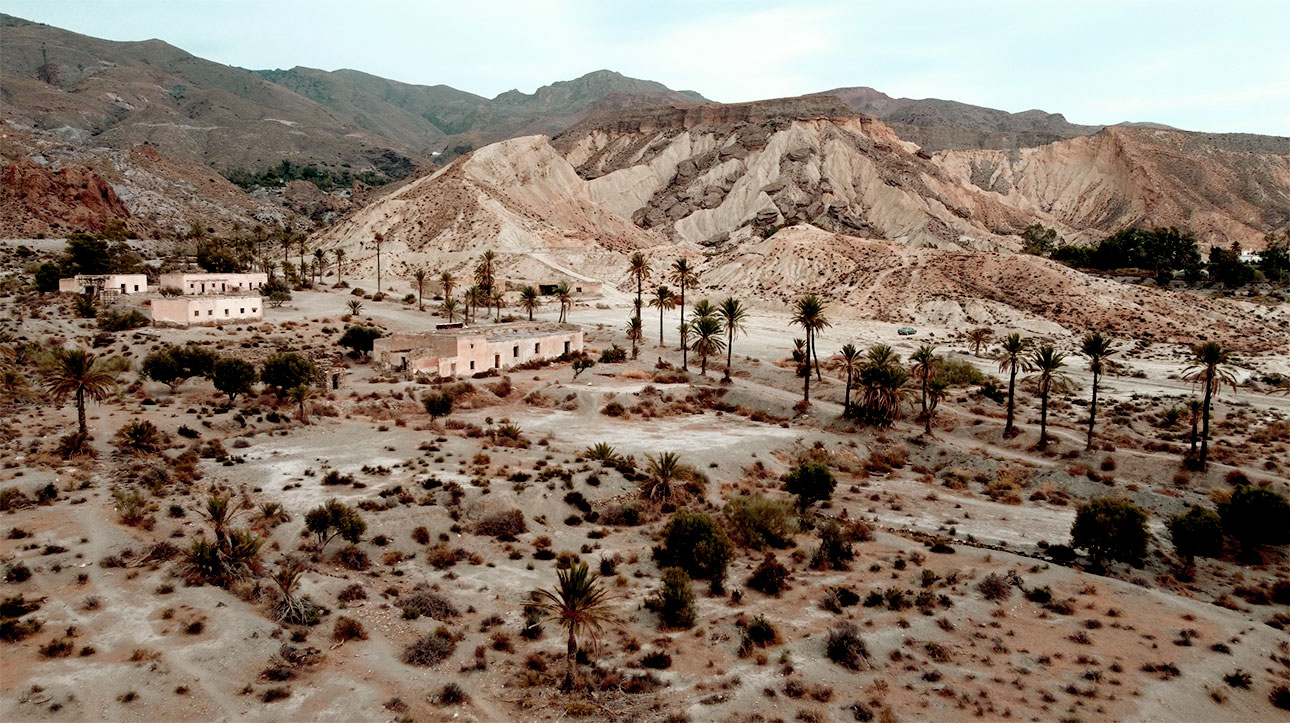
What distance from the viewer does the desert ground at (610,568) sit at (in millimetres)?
16969

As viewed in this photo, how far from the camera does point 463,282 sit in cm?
10525

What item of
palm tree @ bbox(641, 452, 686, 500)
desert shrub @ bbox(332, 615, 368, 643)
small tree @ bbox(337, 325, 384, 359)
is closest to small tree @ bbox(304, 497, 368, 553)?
desert shrub @ bbox(332, 615, 368, 643)

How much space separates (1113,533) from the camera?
27.0 m

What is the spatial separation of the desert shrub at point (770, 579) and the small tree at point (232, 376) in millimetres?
35273

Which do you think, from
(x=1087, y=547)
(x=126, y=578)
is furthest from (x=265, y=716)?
(x=1087, y=547)

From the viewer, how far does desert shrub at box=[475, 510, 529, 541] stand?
27484 mm

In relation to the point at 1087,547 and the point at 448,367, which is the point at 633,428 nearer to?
the point at 448,367

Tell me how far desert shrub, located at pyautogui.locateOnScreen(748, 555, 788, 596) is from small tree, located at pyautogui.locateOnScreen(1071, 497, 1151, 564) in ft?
40.5

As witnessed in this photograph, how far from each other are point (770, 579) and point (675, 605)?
14.1 feet

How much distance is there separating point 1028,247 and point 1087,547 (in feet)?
397

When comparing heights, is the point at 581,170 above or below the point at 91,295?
above

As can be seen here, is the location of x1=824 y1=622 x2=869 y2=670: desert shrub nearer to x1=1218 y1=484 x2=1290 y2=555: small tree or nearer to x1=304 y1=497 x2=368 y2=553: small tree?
x1=304 y1=497 x2=368 y2=553: small tree

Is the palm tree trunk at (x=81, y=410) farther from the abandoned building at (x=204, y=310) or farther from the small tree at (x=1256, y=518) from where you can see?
the small tree at (x=1256, y=518)

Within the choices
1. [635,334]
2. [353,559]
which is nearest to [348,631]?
[353,559]
